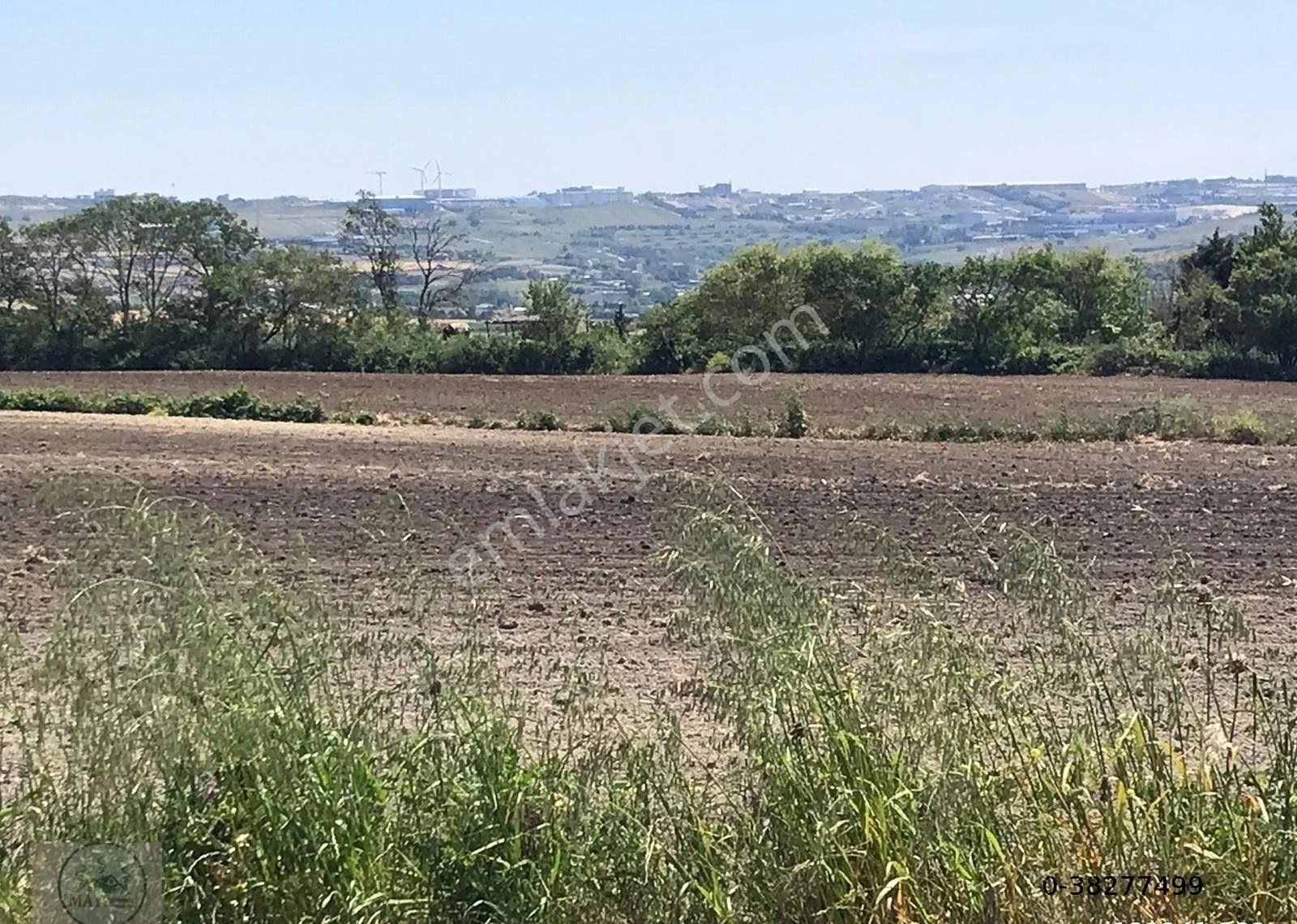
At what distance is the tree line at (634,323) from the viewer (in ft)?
123

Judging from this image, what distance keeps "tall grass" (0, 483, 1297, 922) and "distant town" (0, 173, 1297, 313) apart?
3998 centimetres

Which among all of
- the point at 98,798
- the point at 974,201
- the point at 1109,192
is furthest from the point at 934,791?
the point at 1109,192

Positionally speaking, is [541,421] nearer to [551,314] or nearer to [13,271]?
[551,314]

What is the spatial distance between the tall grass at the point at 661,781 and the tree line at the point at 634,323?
33.0 m

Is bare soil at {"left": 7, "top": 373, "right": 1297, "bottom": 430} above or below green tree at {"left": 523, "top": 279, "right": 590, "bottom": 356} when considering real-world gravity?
below

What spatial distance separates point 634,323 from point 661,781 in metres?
40.1

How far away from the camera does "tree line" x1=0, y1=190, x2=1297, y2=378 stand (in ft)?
123

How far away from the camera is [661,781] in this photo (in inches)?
172

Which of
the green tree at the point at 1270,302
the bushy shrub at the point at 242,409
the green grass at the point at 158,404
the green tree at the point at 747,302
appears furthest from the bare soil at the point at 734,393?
the green tree at the point at 747,302

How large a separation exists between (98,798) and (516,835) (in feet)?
4.26

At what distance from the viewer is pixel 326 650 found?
14.9 ft

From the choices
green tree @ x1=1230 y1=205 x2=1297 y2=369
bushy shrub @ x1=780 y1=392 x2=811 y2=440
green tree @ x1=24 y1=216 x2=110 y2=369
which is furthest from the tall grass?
green tree @ x1=24 y1=216 x2=110 y2=369

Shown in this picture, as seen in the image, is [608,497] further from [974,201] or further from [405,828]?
[974,201]

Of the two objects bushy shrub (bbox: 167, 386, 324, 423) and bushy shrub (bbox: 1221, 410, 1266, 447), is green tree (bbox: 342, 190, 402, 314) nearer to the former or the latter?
bushy shrub (bbox: 167, 386, 324, 423)
